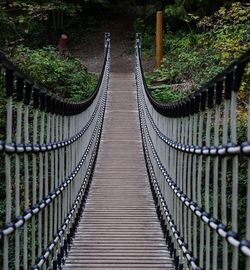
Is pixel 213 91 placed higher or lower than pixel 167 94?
lower

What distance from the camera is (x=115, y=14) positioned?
70.3 ft

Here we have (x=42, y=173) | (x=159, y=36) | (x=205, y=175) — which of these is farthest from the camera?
(x=159, y=36)

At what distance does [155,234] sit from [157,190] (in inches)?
34.3

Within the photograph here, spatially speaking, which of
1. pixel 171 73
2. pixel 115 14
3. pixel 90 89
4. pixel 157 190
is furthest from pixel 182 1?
pixel 157 190

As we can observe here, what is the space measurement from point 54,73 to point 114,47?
24.2ft

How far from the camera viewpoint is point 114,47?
18.3 m

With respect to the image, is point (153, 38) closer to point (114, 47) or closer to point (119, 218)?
point (114, 47)

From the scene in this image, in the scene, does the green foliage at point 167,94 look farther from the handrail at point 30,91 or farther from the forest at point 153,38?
the handrail at point 30,91

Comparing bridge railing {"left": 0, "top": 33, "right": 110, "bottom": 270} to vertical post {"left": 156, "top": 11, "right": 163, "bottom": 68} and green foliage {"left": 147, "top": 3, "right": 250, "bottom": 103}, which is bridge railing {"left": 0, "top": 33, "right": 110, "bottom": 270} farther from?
vertical post {"left": 156, "top": 11, "right": 163, "bottom": 68}

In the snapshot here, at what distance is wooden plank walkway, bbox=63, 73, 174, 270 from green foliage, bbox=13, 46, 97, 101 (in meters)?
2.44

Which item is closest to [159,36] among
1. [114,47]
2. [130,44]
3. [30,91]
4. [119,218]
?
[130,44]

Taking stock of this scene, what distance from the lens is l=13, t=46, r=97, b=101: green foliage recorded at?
10.8 metres

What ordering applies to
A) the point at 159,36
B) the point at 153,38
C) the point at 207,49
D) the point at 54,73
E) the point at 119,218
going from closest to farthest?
the point at 119,218, the point at 207,49, the point at 54,73, the point at 159,36, the point at 153,38

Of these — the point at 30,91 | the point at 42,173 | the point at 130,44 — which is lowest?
the point at 42,173
